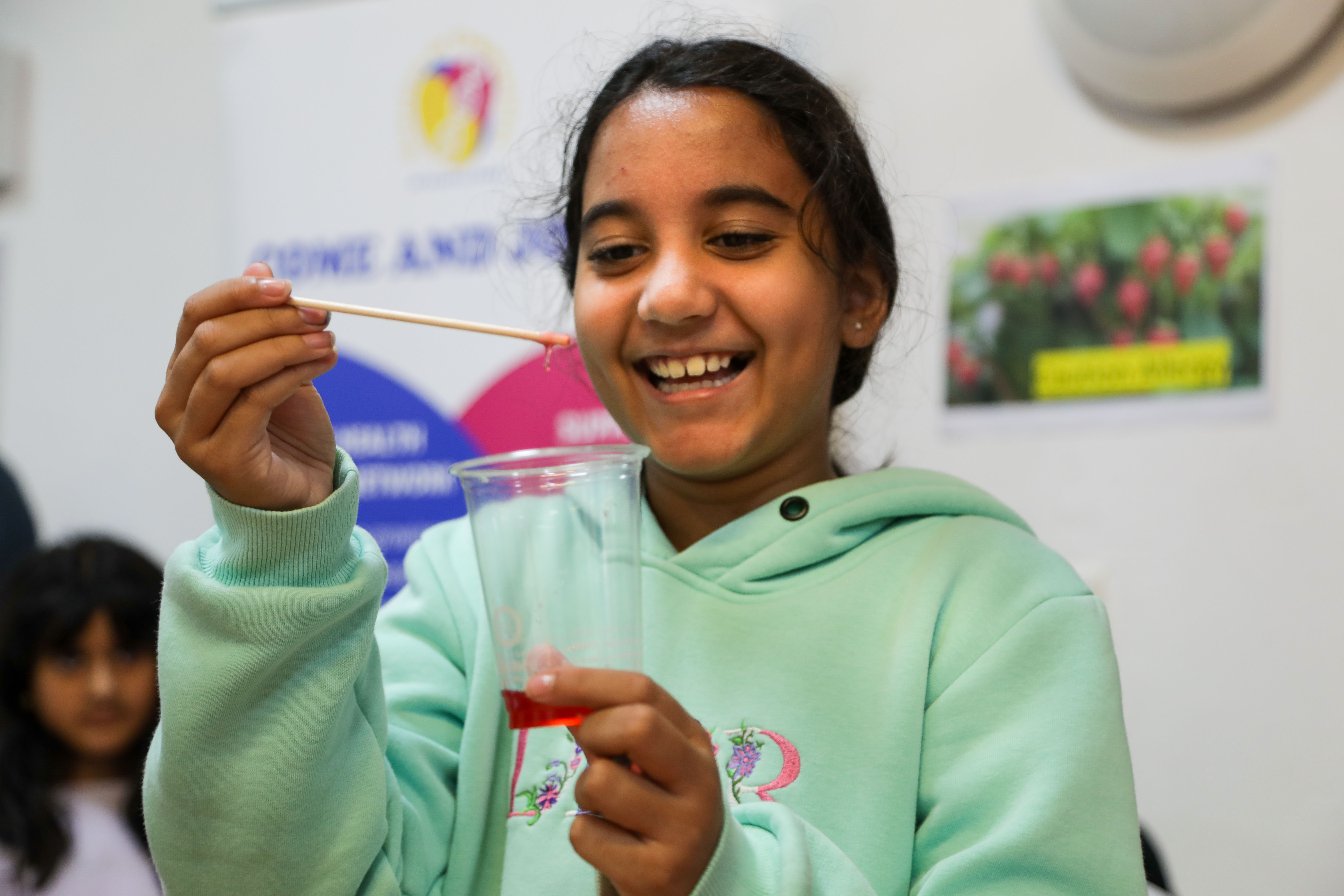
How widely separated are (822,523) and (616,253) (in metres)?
0.36

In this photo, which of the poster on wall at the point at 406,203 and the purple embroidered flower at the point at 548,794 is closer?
the purple embroidered flower at the point at 548,794

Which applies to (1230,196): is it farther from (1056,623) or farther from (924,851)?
(924,851)

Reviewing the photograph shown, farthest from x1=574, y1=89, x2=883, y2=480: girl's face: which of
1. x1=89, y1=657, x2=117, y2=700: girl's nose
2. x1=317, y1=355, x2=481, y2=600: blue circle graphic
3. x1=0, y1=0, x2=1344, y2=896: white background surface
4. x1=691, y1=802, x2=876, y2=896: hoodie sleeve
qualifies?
x1=89, y1=657, x2=117, y2=700: girl's nose

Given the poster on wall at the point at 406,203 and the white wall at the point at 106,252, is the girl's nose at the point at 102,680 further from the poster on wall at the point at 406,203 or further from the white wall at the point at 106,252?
the white wall at the point at 106,252

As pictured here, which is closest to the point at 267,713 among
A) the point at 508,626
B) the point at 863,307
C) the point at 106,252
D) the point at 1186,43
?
the point at 508,626

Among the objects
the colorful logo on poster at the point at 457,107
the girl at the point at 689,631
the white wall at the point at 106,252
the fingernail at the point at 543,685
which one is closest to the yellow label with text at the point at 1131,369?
the girl at the point at 689,631

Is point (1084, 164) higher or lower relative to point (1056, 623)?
higher

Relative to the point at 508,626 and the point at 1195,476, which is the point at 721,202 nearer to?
the point at 508,626

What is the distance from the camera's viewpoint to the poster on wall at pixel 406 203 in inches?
105

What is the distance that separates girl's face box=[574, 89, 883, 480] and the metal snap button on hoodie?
0.06 m

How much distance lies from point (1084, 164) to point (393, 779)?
193 centimetres

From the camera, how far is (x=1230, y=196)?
2238mm

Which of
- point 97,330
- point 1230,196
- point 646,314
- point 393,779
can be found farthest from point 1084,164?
point 97,330

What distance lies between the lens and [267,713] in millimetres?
943
